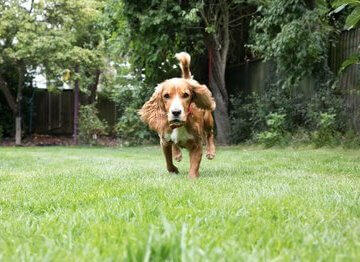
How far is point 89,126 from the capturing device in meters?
19.4

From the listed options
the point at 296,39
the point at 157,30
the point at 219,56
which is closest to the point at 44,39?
the point at 157,30

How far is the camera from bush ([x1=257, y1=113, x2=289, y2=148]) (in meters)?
13.3

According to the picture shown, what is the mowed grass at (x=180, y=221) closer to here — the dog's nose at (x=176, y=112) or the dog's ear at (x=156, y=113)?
the dog's nose at (x=176, y=112)

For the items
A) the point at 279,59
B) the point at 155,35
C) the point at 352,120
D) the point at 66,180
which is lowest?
the point at 66,180

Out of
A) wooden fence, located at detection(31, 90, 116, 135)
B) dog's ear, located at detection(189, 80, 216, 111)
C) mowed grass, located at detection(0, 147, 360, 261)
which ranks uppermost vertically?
wooden fence, located at detection(31, 90, 116, 135)

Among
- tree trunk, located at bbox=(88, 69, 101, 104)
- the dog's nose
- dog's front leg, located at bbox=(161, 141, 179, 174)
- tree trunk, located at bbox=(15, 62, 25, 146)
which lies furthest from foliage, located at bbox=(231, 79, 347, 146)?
tree trunk, located at bbox=(15, 62, 25, 146)

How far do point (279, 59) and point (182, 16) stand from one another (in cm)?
307

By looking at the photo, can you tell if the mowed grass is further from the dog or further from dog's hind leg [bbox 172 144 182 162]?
dog's hind leg [bbox 172 144 182 162]

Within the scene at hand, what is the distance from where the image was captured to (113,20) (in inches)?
674

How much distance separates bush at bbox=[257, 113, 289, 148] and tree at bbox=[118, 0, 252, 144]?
272 centimetres

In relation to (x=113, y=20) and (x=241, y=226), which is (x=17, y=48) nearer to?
(x=113, y=20)

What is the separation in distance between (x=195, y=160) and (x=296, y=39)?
284 inches

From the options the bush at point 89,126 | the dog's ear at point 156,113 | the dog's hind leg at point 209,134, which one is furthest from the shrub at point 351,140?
the bush at point 89,126

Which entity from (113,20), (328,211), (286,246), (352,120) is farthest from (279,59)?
(286,246)
